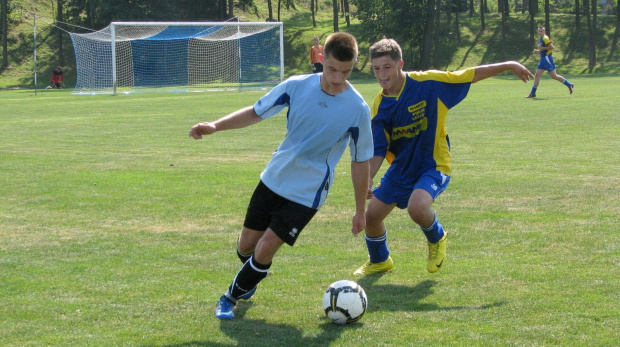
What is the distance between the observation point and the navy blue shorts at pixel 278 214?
15.2 feet

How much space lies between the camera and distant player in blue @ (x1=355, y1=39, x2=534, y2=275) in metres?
5.70

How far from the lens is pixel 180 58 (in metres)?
42.6

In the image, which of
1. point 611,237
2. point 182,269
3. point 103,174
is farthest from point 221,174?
point 611,237

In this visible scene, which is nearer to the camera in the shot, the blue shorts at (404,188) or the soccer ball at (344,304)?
the soccer ball at (344,304)

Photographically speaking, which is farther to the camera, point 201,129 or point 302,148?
point 302,148

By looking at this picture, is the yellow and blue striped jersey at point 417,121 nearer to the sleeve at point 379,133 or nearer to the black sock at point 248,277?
the sleeve at point 379,133

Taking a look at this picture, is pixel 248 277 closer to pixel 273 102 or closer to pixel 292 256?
pixel 273 102

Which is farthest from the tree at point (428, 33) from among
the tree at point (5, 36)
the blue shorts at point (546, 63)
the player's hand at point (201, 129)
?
the player's hand at point (201, 129)

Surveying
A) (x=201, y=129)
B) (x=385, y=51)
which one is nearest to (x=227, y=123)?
(x=201, y=129)

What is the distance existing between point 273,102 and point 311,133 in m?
0.32

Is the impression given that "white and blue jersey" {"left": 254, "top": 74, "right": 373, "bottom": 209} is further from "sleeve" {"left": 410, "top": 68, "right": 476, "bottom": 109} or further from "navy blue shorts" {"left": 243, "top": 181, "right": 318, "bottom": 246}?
"sleeve" {"left": 410, "top": 68, "right": 476, "bottom": 109}

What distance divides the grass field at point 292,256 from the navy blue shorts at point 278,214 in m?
0.56

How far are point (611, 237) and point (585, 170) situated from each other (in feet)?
12.9

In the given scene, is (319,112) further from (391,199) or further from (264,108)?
(391,199)
